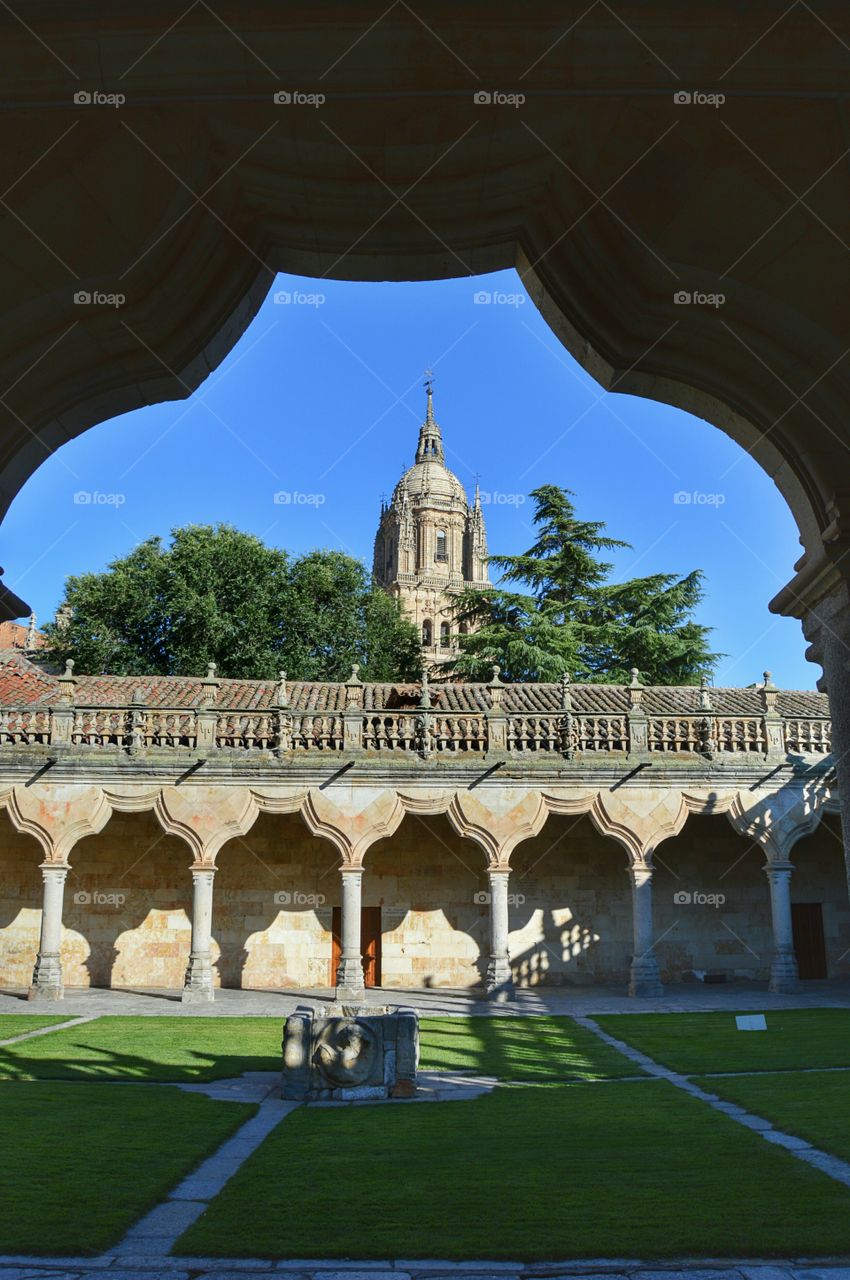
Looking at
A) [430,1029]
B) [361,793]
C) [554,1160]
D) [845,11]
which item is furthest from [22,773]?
[845,11]

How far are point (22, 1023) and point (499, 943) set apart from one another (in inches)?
352

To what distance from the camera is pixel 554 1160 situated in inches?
279

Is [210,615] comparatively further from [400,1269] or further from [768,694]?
[400,1269]

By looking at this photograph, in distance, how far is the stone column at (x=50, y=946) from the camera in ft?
63.5

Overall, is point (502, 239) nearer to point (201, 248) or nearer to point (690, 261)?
point (690, 261)

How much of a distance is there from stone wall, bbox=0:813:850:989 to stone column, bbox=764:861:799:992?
7.06 feet

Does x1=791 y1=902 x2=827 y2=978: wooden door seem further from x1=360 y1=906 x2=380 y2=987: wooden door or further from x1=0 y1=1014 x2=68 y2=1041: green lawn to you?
x1=0 y1=1014 x2=68 y2=1041: green lawn

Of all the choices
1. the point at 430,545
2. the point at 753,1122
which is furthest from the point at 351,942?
the point at 430,545

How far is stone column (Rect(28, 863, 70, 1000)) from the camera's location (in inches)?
762

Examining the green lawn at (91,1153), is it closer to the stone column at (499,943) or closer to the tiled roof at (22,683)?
the stone column at (499,943)

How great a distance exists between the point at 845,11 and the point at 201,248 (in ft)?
6.69

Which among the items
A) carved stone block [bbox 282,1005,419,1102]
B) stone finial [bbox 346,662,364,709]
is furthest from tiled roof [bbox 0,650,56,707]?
carved stone block [bbox 282,1005,419,1102]

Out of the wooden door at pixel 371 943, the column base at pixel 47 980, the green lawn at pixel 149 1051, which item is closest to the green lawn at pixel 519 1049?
the green lawn at pixel 149 1051

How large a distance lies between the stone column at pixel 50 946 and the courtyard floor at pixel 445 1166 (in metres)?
6.35
